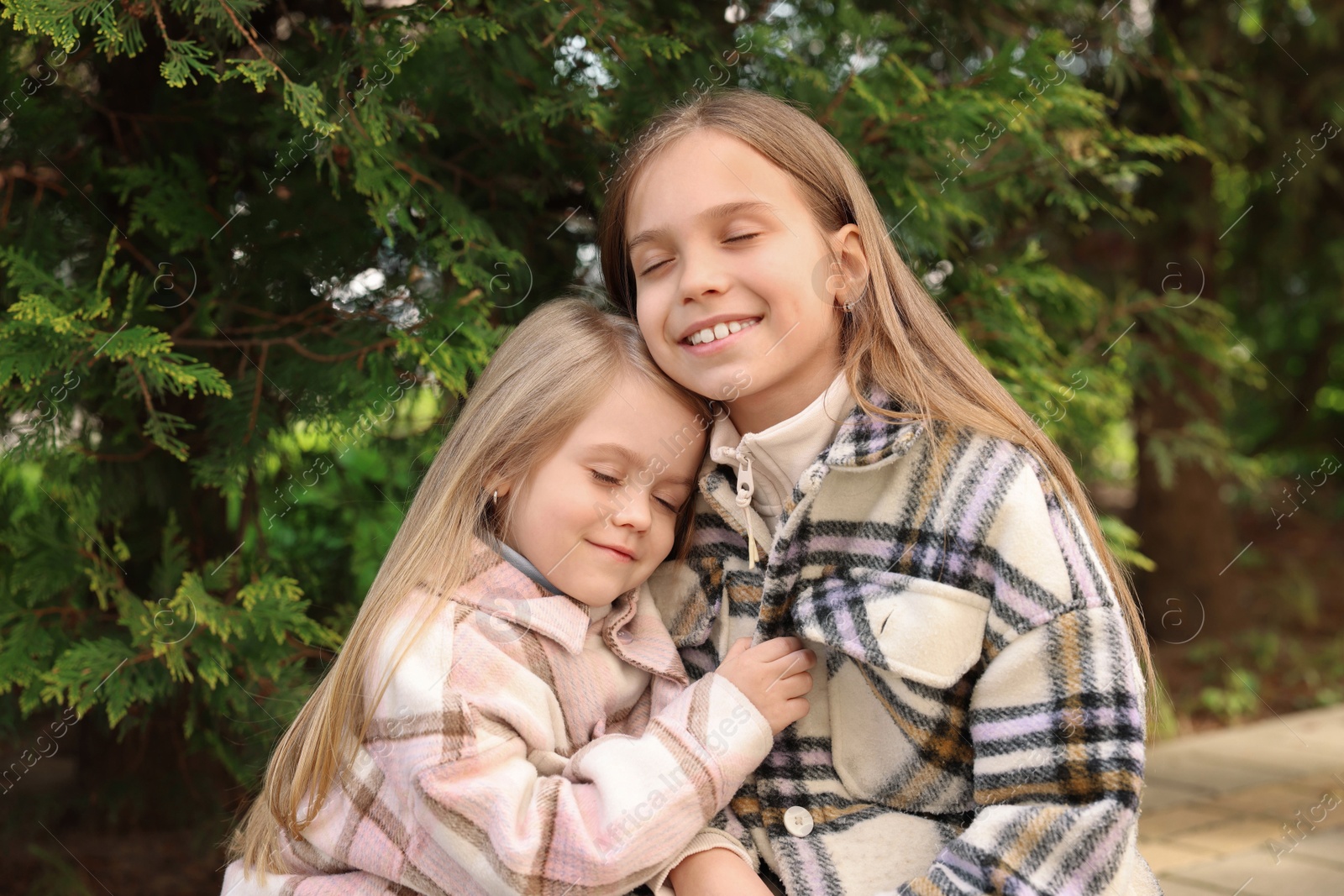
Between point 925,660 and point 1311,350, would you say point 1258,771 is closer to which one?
point 925,660

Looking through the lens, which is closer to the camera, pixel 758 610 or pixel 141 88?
pixel 758 610

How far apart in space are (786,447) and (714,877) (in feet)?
2.37

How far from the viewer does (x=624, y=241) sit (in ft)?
7.36

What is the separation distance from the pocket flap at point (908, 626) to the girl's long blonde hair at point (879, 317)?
289 millimetres

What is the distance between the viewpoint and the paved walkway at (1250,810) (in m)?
3.36

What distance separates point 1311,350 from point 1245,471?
509 cm

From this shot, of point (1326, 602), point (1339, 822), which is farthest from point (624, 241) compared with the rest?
point (1326, 602)

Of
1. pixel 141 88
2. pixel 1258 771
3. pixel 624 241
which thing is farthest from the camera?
pixel 1258 771

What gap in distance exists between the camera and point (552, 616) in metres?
1.91

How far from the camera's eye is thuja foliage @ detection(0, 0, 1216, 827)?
2.45 meters

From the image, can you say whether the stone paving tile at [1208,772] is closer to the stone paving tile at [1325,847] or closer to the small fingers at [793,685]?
the stone paving tile at [1325,847]

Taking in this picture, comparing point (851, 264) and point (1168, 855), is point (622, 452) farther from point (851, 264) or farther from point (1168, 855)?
point (1168, 855)

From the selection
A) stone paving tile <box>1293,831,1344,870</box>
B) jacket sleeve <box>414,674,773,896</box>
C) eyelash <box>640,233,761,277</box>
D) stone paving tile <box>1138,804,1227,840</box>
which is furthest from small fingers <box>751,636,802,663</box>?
stone paving tile <box>1293,831,1344,870</box>

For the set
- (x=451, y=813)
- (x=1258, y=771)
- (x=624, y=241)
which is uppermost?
(x=624, y=241)
